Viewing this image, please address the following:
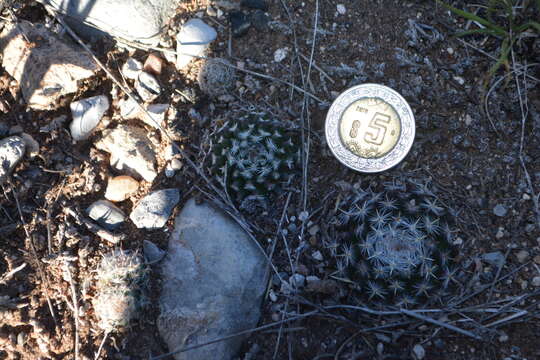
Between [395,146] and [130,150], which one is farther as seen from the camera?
[130,150]

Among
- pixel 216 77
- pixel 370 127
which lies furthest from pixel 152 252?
pixel 370 127

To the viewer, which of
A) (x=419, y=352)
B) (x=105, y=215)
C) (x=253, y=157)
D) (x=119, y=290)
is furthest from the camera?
(x=105, y=215)

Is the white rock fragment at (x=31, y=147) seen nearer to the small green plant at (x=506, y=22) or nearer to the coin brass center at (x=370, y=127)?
the coin brass center at (x=370, y=127)

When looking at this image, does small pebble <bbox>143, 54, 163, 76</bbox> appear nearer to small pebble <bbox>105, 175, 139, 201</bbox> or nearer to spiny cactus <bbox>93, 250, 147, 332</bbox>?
small pebble <bbox>105, 175, 139, 201</bbox>

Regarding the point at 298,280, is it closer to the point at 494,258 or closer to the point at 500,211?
the point at 494,258

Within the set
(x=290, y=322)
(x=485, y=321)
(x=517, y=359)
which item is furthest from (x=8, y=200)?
(x=517, y=359)

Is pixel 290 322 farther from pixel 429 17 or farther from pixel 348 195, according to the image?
pixel 429 17
